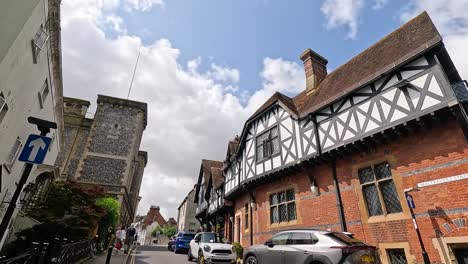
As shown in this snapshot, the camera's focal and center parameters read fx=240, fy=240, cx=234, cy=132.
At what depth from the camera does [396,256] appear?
26.1 feet

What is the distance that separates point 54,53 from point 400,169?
13.9 metres

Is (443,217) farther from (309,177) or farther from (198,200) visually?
(198,200)

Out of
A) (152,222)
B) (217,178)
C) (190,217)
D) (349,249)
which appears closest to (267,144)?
(349,249)

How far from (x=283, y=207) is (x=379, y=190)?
202 inches

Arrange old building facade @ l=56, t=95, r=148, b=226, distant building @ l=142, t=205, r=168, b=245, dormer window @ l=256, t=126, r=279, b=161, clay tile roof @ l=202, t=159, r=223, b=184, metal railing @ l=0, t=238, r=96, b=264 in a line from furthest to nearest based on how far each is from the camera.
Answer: distant building @ l=142, t=205, r=168, b=245, clay tile roof @ l=202, t=159, r=223, b=184, old building facade @ l=56, t=95, r=148, b=226, dormer window @ l=256, t=126, r=279, b=161, metal railing @ l=0, t=238, r=96, b=264

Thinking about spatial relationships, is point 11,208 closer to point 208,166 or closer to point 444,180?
point 444,180

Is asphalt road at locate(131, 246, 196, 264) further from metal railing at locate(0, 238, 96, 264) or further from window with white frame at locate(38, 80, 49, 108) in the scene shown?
window with white frame at locate(38, 80, 49, 108)

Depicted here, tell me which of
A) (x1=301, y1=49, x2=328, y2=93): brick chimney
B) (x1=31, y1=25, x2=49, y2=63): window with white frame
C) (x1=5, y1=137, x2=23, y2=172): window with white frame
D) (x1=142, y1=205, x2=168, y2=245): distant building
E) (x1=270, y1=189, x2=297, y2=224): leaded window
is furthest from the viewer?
(x1=142, y1=205, x2=168, y2=245): distant building

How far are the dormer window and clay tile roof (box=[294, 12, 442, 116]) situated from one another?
6.68 feet

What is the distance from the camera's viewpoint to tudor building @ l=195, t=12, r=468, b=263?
7.23 m

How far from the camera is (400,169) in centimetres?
838

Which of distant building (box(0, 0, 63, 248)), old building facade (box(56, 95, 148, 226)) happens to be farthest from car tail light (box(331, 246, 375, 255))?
old building facade (box(56, 95, 148, 226))

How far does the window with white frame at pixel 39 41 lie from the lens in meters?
7.71

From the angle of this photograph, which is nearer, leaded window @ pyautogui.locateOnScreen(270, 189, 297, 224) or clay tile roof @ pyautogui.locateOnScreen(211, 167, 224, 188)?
leaded window @ pyautogui.locateOnScreen(270, 189, 297, 224)
